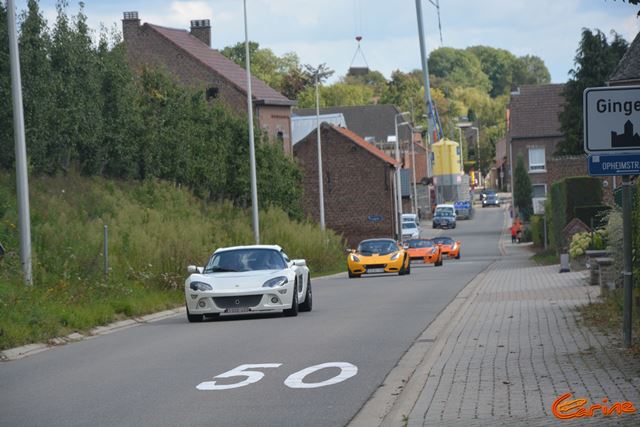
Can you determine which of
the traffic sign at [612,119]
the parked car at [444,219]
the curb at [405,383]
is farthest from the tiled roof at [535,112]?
the traffic sign at [612,119]

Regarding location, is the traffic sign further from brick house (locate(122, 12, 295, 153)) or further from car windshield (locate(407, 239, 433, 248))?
brick house (locate(122, 12, 295, 153))

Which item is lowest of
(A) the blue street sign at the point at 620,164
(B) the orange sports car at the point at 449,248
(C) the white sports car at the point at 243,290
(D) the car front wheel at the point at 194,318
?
(B) the orange sports car at the point at 449,248

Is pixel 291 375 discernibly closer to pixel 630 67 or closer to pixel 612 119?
pixel 612 119

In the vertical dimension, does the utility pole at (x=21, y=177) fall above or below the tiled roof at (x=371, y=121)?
below

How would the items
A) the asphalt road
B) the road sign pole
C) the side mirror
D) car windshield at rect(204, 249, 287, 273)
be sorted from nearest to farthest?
the asphalt road, the road sign pole, the side mirror, car windshield at rect(204, 249, 287, 273)

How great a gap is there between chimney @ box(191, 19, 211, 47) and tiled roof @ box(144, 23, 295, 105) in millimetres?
1862

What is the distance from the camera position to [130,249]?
29.1 metres

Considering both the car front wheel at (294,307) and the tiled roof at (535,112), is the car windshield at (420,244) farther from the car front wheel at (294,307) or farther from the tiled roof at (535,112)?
the tiled roof at (535,112)

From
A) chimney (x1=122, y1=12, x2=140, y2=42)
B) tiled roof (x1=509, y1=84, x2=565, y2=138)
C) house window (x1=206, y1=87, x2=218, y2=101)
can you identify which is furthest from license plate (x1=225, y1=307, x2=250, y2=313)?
tiled roof (x1=509, y1=84, x2=565, y2=138)

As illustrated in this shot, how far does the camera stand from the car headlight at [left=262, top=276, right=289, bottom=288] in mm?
21250

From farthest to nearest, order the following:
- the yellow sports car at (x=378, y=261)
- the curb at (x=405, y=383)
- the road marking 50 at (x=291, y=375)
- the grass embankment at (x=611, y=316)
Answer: the yellow sports car at (x=378, y=261)
the grass embankment at (x=611, y=316)
the road marking 50 at (x=291, y=375)
the curb at (x=405, y=383)

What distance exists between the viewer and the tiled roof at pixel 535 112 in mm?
102125

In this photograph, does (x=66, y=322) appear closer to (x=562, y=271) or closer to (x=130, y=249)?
(x=130, y=249)

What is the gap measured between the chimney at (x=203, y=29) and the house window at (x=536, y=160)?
36346 millimetres
